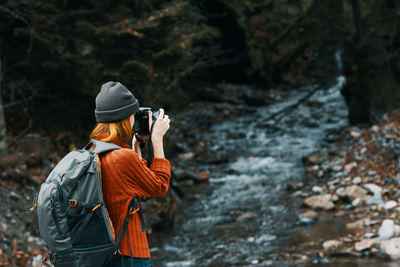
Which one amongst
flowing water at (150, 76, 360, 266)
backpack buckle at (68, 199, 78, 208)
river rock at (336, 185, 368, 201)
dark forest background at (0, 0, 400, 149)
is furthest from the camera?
dark forest background at (0, 0, 400, 149)

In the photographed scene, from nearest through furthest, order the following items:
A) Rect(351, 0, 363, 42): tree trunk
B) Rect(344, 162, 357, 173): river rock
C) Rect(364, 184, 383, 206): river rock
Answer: Rect(364, 184, 383, 206): river rock < Rect(344, 162, 357, 173): river rock < Rect(351, 0, 363, 42): tree trunk

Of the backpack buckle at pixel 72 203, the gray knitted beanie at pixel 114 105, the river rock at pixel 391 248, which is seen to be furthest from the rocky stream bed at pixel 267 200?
the gray knitted beanie at pixel 114 105

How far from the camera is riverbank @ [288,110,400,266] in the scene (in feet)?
18.5

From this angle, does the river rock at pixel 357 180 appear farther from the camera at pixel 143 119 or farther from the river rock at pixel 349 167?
the camera at pixel 143 119

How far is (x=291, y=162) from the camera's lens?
38.6 ft

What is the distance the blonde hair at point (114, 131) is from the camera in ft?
8.07

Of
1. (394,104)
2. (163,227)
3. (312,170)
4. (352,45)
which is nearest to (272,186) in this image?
(312,170)

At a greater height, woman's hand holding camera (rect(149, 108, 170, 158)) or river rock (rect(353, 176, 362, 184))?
woman's hand holding camera (rect(149, 108, 170, 158))

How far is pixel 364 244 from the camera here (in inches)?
221

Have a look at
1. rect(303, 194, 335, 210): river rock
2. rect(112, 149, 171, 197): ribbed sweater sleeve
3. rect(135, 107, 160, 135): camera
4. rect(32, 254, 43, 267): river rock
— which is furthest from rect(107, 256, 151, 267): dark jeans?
rect(303, 194, 335, 210): river rock

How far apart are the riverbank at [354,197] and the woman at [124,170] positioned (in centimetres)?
374

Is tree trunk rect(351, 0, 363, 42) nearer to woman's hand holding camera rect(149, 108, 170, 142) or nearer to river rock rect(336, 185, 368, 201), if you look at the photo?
river rock rect(336, 185, 368, 201)

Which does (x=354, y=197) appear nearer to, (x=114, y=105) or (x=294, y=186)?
(x=294, y=186)

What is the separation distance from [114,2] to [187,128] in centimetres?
828
